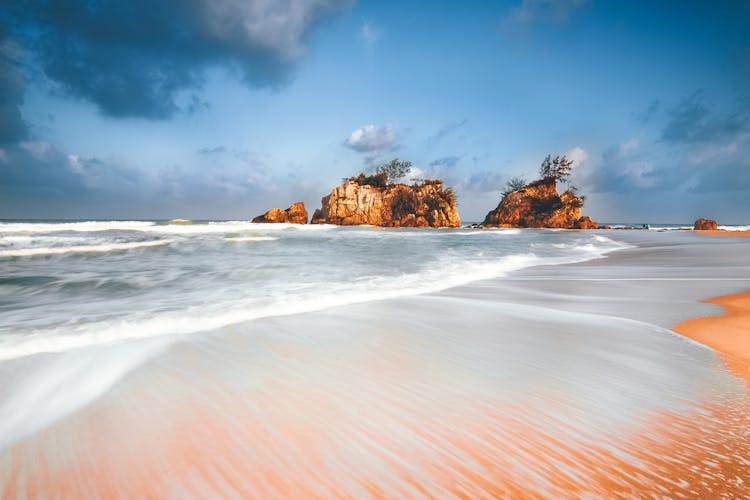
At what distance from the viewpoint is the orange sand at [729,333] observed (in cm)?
223

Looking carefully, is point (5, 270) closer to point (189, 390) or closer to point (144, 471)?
point (189, 390)

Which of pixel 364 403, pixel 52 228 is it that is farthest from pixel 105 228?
pixel 364 403

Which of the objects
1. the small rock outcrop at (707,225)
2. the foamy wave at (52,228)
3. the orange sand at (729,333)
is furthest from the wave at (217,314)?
the small rock outcrop at (707,225)

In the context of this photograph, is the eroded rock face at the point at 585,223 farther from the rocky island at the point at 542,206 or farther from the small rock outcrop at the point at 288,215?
the small rock outcrop at the point at 288,215

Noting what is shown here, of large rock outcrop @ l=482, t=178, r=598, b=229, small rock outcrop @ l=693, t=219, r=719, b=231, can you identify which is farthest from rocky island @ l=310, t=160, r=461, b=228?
small rock outcrop @ l=693, t=219, r=719, b=231

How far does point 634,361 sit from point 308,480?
89.8 inches

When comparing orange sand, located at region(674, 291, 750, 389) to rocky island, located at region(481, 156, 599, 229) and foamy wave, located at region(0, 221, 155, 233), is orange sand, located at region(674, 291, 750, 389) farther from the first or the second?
rocky island, located at region(481, 156, 599, 229)

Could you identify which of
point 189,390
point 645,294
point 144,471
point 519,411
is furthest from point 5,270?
point 645,294

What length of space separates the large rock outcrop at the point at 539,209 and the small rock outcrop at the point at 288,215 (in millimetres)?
31309

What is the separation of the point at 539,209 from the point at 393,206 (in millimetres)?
23299

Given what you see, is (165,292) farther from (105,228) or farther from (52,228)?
(105,228)

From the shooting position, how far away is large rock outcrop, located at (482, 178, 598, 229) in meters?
50.4

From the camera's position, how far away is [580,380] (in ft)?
6.46

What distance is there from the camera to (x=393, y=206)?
53.8 m
